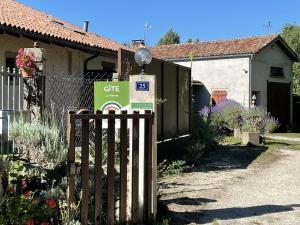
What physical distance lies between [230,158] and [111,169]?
778 cm

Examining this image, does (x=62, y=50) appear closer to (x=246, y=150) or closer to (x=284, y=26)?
(x=246, y=150)

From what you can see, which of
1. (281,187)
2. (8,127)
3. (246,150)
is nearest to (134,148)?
(8,127)

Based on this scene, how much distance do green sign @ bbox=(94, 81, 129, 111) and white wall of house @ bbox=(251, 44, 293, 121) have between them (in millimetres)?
19588

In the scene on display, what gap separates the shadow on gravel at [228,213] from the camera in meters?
6.28

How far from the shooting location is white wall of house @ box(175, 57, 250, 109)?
26766 millimetres

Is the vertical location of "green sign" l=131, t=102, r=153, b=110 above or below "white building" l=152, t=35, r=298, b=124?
below

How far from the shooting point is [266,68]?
92.9 ft

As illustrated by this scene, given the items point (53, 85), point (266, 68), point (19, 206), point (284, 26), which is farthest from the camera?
point (284, 26)

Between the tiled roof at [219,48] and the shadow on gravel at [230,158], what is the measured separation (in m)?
12.3

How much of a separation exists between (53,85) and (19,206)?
5.01 m

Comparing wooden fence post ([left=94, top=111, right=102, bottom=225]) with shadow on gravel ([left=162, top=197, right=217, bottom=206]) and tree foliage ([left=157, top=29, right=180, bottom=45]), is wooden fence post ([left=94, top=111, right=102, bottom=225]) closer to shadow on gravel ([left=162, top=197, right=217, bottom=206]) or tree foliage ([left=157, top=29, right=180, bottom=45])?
shadow on gravel ([left=162, top=197, right=217, bottom=206])

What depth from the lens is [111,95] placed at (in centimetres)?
834

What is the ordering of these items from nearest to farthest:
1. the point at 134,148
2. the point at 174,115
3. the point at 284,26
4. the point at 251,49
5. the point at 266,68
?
the point at 134,148 < the point at 174,115 < the point at 251,49 < the point at 266,68 < the point at 284,26

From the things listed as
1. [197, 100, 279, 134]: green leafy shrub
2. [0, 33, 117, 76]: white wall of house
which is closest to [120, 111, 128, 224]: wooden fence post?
[0, 33, 117, 76]: white wall of house
